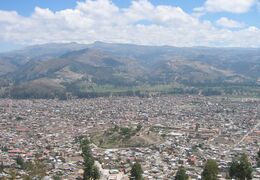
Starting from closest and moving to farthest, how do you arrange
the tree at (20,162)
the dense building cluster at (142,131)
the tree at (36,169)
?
the tree at (36,169), the tree at (20,162), the dense building cluster at (142,131)

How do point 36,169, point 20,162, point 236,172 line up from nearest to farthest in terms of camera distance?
point 236,172 → point 36,169 → point 20,162

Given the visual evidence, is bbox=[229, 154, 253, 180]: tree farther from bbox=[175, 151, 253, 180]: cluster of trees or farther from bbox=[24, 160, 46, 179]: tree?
bbox=[24, 160, 46, 179]: tree

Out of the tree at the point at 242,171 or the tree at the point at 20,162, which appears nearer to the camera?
the tree at the point at 242,171

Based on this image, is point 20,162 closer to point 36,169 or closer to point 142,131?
point 36,169

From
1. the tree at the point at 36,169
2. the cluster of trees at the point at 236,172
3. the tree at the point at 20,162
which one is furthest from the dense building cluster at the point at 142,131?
the cluster of trees at the point at 236,172

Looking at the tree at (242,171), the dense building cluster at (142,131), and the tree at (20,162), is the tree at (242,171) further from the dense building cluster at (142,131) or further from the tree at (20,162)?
the tree at (20,162)

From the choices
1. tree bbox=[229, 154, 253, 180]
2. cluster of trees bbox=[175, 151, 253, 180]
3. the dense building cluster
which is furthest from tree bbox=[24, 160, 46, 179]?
tree bbox=[229, 154, 253, 180]

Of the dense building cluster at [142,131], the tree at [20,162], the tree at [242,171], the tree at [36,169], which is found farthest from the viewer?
the dense building cluster at [142,131]

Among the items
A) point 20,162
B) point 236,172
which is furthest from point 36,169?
point 236,172

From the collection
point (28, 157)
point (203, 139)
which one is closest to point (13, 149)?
point (28, 157)
